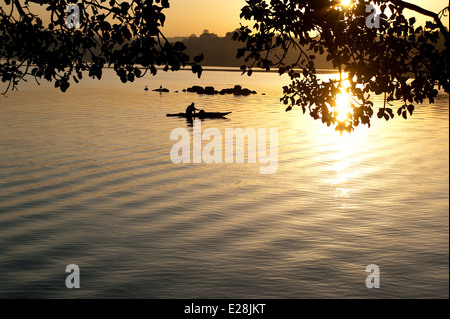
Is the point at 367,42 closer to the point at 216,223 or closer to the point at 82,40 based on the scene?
the point at 82,40

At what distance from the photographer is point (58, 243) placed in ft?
69.5

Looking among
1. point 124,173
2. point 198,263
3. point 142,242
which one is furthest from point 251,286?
point 124,173

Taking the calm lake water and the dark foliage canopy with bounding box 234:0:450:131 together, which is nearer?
the dark foliage canopy with bounding box 234:0:450:131

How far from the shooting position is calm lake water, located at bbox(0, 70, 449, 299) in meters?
17.8

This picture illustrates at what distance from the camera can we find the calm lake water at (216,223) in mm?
17766

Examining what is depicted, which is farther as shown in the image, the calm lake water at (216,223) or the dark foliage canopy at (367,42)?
the calm lake water at (216,223)

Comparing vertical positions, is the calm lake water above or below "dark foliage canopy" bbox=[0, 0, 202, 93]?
below

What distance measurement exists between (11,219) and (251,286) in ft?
39.7

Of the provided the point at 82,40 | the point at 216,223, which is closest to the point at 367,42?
the point at 82,40

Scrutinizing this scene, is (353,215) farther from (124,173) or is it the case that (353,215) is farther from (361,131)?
(361,131)

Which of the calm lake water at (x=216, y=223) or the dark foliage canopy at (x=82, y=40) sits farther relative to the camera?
the calm lake water at (x=216, y=223)

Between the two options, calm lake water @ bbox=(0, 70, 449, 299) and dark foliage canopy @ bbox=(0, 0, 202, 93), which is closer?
dark foliage canopy @ bbox=(0, 0, 202, 93)

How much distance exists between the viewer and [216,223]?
79.8ft

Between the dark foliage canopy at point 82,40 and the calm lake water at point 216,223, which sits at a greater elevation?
the dark foliage canopy at point 82,40
